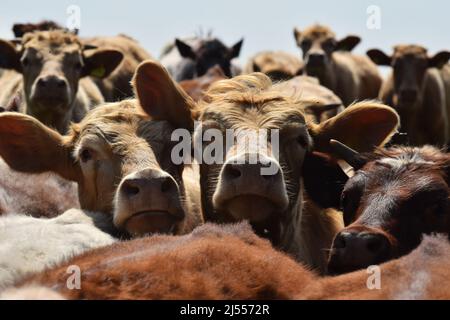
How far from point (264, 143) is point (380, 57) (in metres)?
13.6

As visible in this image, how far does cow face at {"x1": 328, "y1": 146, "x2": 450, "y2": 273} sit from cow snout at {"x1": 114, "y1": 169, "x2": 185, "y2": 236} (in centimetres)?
115

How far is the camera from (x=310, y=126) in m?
7.19

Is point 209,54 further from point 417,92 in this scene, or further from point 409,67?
point 417,92

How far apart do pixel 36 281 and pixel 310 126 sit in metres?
3.05

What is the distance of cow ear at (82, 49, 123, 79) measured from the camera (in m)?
13.4

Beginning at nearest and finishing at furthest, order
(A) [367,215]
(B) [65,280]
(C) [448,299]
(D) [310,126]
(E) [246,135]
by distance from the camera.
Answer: (C) [448,299] < (B) [65,280] < (A) [367,215] < (E) [246,135] < (D) [310,126]

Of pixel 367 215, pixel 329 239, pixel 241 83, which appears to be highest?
pixel 241 83

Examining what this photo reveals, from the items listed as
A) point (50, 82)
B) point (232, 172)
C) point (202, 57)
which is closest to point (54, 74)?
point (50, 82)

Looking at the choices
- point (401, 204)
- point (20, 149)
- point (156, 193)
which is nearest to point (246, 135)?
point (156, 193)

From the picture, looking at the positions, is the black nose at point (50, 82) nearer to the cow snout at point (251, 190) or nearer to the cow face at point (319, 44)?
the cow snout at point (251, 190)

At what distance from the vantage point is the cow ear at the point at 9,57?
12.9 m

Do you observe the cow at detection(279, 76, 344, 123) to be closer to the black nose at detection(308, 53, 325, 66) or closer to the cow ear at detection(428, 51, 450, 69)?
the black nose at detection(308, 53, 325, 66)

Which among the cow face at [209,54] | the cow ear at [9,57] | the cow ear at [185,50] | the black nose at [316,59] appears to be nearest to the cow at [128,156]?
the cow ear at [9,57]
